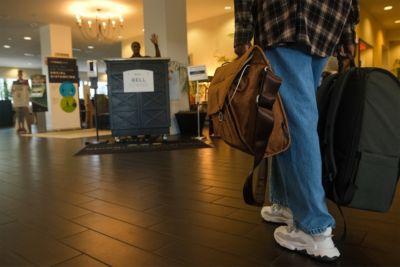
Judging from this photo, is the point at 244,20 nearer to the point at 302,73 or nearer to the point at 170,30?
the point at 302,73

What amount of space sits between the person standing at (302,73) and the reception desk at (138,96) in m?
3.50

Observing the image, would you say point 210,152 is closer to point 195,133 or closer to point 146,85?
point 146,85

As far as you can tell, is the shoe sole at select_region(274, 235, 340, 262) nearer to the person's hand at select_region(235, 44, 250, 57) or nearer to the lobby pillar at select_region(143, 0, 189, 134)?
the person's hand at select_region(235, 44, 250, 57)

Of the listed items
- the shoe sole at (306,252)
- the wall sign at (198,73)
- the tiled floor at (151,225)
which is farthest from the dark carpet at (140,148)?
the shoe sole at (306,252)

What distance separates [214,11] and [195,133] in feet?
13.0

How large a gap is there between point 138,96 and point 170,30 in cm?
211

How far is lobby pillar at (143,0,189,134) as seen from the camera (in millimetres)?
5969

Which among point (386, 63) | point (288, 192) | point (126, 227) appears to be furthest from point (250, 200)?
point (386, 63)

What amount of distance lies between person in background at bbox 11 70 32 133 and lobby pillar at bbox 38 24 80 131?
60 centimetres

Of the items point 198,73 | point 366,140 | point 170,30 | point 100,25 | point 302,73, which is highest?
point 100,25

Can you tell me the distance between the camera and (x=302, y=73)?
101 cm

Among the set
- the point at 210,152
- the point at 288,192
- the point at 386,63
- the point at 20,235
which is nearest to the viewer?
the point at 288,192

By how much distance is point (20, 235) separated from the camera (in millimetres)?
1332

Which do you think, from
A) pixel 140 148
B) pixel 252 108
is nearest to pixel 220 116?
pixel 252 108
